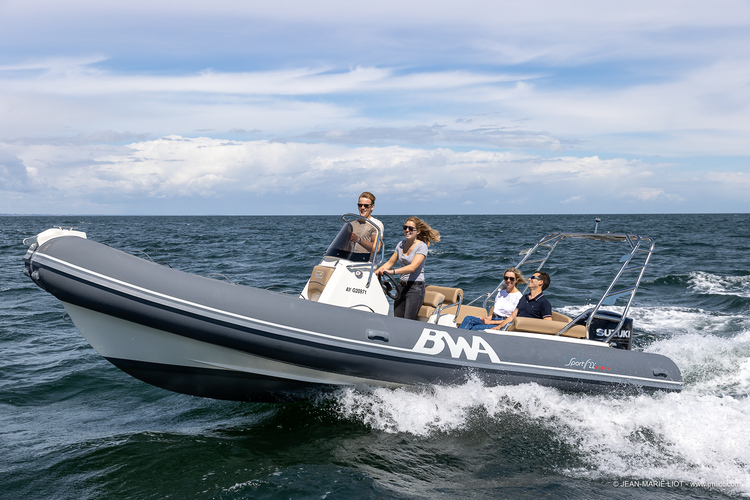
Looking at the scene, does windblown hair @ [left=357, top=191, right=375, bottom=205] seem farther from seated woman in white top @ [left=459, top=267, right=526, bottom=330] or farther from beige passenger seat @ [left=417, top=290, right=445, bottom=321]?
seated woman in white top @ [left=459, top=267, right=526, bottom=330]

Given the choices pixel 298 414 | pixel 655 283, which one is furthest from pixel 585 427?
pixel 655 283

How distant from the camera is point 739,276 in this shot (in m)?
13.8

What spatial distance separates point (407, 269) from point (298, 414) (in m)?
1.67

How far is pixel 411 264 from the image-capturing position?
5.44 metres

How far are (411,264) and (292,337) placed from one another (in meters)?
1.37

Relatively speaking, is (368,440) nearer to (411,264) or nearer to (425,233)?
(411,264)

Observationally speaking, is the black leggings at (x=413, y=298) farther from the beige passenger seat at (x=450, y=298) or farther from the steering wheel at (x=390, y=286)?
the beige passenger seat at (x=450, y=298)

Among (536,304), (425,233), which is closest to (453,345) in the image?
(425,233)

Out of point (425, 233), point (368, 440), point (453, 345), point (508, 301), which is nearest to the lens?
point (368, 440)

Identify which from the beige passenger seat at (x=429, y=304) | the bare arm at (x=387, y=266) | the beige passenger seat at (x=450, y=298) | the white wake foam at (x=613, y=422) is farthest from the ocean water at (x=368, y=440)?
the beige passenger seat at (x=450, y=298)

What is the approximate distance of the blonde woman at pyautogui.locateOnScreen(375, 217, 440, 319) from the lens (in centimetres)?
543

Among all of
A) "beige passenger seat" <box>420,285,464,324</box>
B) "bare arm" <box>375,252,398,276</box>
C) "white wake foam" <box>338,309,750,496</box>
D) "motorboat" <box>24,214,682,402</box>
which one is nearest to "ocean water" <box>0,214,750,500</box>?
"white wake foam" <box>338,309,750,496</box>

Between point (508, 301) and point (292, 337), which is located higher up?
point (508, 301)

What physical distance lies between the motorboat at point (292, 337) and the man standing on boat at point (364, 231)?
0.02m
